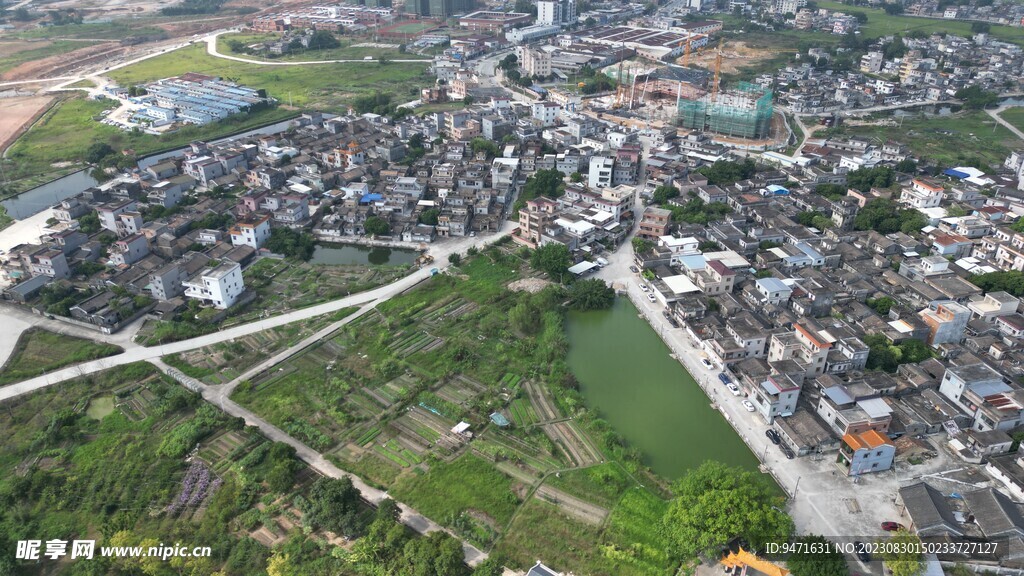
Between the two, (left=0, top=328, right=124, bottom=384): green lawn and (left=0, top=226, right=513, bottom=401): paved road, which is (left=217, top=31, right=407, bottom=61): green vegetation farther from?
(left=0, top=328, right=124, bottom=384): green lawn

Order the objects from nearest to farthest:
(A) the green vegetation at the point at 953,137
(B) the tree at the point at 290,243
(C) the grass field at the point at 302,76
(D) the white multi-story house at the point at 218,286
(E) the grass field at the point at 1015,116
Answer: (D) the white multi-story house at the point at 218,286
(B) the tree at the point at 290,243
(A) the green vegetation at the point at 953,137
(E) the grass field at the point at 1015,116
(C) the grass field at the point at 302,76

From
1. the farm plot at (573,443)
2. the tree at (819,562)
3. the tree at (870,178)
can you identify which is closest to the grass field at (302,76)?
the tree at (870,178)

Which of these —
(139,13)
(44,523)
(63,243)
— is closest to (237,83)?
(63,243)

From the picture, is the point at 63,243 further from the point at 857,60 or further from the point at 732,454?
the point at 857,60

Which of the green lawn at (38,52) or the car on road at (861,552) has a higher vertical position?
the green lawn at (38,52)

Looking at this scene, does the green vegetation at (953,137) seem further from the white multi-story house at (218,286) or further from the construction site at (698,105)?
the white multi-story house at (218,286)
